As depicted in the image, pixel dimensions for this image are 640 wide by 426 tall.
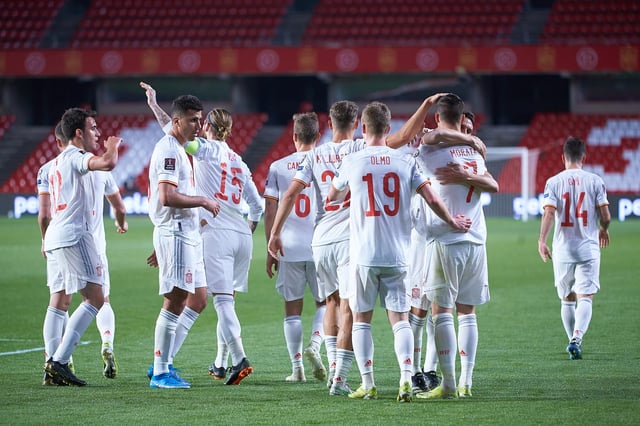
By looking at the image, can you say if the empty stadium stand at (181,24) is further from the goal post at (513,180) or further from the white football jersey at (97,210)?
the white football jersey at (97,210)

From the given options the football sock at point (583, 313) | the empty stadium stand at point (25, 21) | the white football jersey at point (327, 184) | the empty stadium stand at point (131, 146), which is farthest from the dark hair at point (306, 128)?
the empty stadium stand at point (25, 21)

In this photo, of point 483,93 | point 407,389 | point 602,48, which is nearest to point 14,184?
point 483,93

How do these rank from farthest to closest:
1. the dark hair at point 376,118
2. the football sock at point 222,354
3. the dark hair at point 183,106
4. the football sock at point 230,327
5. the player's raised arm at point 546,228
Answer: the player's raised arm at point 546,228, the football sock at point 222,354, the football sock at point 230,327, the dark hair at point 183,106, the dark hair at point 376,118

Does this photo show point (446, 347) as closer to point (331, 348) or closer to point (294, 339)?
point (331, 348)

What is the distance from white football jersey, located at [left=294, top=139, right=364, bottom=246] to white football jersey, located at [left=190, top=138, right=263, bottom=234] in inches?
23.0

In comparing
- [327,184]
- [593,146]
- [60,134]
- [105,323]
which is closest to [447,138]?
[327,184]

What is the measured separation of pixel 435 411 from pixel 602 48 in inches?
1009

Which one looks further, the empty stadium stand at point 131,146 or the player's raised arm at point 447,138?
the empty stadium stand at point 131,146

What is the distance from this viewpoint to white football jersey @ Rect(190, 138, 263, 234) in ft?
26.6

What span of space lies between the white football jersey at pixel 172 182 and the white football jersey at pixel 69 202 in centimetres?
52

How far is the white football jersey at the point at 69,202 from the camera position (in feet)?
26.0

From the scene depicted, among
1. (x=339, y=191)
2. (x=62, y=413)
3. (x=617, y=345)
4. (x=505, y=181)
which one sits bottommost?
(x=62, y=413)

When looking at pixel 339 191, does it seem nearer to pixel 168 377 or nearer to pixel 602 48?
pixel 168 377

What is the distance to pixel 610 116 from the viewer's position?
32469 millimetres
